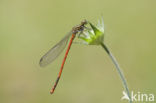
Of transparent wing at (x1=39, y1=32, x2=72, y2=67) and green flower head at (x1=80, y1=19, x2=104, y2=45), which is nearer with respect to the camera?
green flower head at (x1=80, y1=19, x2=104, y2=45)

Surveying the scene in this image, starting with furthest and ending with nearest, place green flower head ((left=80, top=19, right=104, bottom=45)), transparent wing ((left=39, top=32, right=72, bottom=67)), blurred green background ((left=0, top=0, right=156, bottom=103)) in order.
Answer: blurred green background ((left=0, top=0, right=156, bottom=103)), transparent wing ((left=39, top=32, right=72, bottom=67)), green flower head ((left=80, top=19, right=104, bottom=45))

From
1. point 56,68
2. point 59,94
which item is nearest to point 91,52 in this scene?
point 56,68

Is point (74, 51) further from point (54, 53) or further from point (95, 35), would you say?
point (95, 35)

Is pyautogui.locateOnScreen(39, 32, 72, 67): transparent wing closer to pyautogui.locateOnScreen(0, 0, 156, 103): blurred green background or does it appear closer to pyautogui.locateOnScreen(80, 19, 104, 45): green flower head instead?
pyautogui.locateOnScreen(80, 19, 104, 45): green flower head

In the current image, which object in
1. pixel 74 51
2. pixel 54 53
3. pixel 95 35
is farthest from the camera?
pixel 74 51

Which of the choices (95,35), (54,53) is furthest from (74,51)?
(95,35)

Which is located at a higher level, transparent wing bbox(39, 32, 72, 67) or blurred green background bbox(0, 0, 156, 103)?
transparent wing bbox(39, 32, 72, 67)

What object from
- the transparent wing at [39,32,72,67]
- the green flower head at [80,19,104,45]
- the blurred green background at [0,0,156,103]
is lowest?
the blurred green background at [0,0,156,103]

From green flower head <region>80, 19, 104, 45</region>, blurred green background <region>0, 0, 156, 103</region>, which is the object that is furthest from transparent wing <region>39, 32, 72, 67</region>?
blurred green background <region>0, 0, 156, 103</region>

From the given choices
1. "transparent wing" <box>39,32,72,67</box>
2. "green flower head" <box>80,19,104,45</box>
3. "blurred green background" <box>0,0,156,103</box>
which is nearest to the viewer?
"green flower head" <box>80,19,104,45</box>
